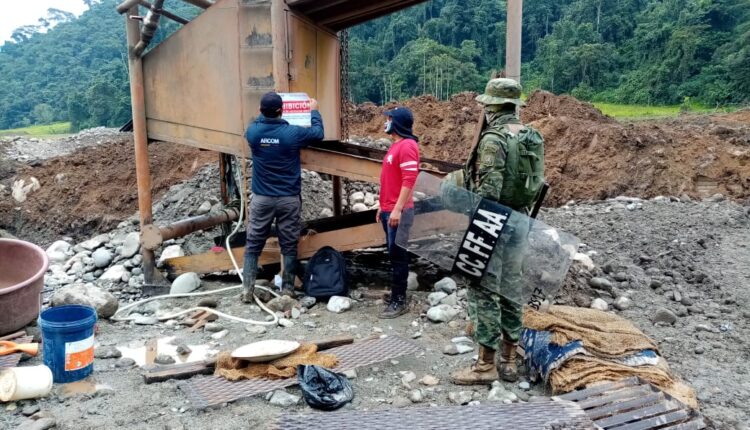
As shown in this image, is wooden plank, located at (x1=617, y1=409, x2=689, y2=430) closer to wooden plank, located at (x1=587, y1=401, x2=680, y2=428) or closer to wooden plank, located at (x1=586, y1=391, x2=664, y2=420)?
wooden plank, located at (x1=587, y1=401, x2=680, y2=428)

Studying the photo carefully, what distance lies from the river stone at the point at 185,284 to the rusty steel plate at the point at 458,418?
343 cm

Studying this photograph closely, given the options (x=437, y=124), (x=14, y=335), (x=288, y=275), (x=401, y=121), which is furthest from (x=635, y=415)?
(x=437, y=124)

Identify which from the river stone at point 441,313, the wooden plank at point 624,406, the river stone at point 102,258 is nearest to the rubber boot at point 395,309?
the river stone at point 441,313

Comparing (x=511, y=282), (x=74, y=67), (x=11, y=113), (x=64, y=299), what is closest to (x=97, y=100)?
(x=11, y=113)

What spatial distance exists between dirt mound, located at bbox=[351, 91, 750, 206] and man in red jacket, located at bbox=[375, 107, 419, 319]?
23.3 feet

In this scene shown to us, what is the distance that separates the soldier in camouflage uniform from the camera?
394 cm

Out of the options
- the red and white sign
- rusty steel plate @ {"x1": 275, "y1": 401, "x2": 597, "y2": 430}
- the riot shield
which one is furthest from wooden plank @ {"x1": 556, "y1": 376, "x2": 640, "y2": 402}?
the red and white sign

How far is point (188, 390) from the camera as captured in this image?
13.2 feet

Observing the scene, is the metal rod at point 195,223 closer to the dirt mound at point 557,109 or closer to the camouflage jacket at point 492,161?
the camouflage jacket at point 492,161

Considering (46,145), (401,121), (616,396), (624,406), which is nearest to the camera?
(624,406)

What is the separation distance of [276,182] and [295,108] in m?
0.77

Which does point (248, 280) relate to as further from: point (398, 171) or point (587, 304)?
point (587, 304)

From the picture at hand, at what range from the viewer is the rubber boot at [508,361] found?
422 cm

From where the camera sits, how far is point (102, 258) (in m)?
8.10
